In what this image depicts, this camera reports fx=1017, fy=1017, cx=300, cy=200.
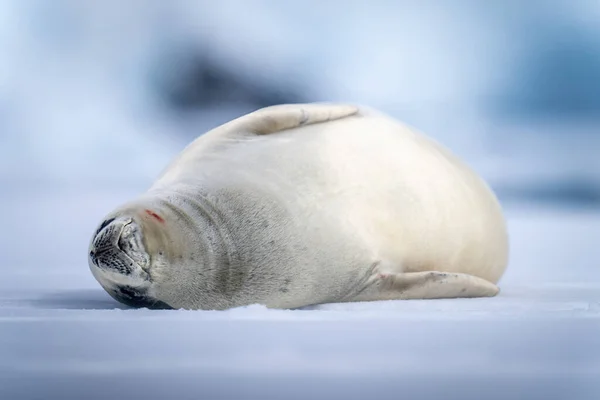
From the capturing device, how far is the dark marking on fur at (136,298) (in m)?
2.92

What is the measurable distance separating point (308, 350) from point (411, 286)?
2.63 ft

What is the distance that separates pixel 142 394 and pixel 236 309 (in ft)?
2.65

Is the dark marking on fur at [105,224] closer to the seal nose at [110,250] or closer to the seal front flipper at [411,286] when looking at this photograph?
the seal nose at [110,250]

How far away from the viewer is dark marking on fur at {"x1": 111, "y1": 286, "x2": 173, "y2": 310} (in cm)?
292

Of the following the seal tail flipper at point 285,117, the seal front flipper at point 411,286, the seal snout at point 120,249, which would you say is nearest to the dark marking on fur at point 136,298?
the seal snout at point 120,249

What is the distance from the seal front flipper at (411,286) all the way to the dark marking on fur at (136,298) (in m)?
0.65

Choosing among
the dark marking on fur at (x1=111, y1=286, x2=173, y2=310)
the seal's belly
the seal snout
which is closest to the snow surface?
the dark marking on fur at (x1=111, y1=286, x2=173, y2=310)

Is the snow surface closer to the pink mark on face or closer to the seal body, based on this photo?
the seal body

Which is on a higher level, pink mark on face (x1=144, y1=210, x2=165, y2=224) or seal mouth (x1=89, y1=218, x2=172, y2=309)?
pink mark on face (x1=144, y1=210, x2=165, y2=224)

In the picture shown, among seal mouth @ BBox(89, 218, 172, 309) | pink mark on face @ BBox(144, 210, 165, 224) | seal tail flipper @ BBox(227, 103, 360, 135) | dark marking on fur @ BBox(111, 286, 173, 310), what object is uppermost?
seal tail flipper @ BBox(227, 103, 360, 135)

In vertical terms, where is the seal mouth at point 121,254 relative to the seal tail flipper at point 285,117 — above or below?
below

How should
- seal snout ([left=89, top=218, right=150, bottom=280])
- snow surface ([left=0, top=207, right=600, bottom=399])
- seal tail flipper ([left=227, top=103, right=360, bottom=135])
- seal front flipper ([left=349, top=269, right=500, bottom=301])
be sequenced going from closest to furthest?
snow surface ([left=0, top=207, right=600, bottom=399])
seal snout ([left=89, top=218, right=150, bottom=280])
seal front flipper ([left=349, top=269, right=500, bottom=301])
seal tail flipper ([left=227, top=103, right=360, bottom=135])

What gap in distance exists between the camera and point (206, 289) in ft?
9.78

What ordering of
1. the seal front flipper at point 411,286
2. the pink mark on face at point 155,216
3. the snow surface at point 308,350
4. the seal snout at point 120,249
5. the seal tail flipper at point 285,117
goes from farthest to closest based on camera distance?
the seal tail flipper at point 285,117 → the seal front flipper at point 411,286 → the pink mark on face at point 155,216 → the seal snout at point 120,249 → the snow surface at point 308,350
